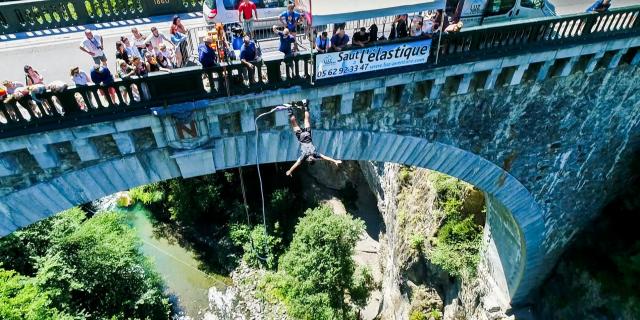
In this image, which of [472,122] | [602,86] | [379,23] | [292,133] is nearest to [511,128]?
[472,122]

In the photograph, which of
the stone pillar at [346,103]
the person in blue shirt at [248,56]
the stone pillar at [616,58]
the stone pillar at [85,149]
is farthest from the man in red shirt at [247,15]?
the stone pillar at [616,58]

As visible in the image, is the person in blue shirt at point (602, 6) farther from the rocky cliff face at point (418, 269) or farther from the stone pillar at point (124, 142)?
the stone pillar at point (124, 142)

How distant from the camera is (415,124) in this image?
13.0m

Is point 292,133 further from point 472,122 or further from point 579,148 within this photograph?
point 579,148

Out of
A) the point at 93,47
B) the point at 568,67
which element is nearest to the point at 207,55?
the point at 93,47

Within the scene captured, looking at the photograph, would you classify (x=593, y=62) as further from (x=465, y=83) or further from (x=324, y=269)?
(x=324, y=269)

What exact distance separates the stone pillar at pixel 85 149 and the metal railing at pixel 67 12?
6279mm

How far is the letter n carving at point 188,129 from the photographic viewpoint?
34.5 feet

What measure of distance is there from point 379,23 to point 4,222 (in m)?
10.8

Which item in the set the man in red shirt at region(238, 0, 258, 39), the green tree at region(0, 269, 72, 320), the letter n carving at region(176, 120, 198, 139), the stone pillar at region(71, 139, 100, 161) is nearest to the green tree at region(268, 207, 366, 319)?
the green tree at region(0, 269, 72, 320)

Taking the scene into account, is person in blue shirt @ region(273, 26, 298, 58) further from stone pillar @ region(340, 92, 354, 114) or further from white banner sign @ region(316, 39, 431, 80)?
stone pillar @ region(340, 92, 354, 114)

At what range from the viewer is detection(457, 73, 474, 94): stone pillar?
12.4 m

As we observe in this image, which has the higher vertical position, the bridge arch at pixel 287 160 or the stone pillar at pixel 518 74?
the stone pillar at pixel 518 74

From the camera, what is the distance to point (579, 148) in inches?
613
